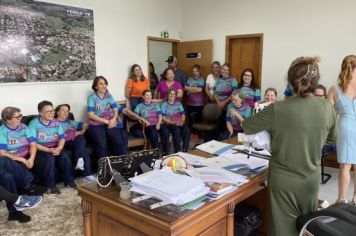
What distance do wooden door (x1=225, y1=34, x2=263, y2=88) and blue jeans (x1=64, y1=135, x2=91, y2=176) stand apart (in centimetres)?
312

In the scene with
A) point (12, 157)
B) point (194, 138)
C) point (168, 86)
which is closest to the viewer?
point (12, 157)

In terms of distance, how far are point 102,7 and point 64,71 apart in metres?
1.22

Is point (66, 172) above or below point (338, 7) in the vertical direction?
below

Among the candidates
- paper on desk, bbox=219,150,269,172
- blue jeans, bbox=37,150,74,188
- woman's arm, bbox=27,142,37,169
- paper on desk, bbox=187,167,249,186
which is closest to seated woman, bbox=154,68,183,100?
blue jeans, bbox=37,150,74,188

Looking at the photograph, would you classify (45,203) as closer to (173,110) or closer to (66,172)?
(66,172)

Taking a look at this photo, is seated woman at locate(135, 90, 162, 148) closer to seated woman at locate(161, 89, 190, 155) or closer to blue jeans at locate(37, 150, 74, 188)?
seated woman at locate(161, 89, 190, 155)

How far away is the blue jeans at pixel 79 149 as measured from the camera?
3.56 m

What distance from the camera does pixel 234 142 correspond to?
8.13 feet

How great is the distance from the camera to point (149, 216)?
1210mm

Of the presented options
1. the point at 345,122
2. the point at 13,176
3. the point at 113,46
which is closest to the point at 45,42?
the point at 113,46

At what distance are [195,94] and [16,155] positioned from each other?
3179mm

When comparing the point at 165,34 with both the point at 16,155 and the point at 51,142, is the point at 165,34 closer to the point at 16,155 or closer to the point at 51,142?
the point at 51,142

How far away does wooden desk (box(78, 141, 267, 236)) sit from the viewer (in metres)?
1.19

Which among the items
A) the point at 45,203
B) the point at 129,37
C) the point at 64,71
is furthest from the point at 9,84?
the point at 129,37
